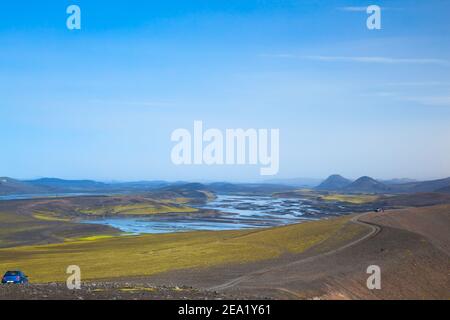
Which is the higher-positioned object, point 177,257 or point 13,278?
point 13,278

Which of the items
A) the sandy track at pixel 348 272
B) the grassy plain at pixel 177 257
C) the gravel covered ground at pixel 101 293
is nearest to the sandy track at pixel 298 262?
the sandy track at pixel 348 272

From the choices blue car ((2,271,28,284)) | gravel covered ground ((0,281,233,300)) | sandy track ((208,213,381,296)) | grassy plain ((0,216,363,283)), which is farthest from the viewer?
grassy plain ((0,216,363,283))

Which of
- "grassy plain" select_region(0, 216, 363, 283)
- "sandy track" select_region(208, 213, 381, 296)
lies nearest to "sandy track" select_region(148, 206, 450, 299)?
"sandy track" select_region(208, 213, 381, 296)

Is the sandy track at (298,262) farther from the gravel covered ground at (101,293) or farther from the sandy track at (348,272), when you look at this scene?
the gravel covered ground at (101,293)

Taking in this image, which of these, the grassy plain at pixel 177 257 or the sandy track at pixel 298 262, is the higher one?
the sandy track at pixel 298 262

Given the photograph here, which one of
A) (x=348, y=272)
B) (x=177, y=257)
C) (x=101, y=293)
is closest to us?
(x=101, y=293)

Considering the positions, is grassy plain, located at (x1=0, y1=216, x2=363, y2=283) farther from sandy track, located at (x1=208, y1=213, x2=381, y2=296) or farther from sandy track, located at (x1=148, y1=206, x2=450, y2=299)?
sandy track, located at (x1=208, y1=213, x2=381, y2=296)

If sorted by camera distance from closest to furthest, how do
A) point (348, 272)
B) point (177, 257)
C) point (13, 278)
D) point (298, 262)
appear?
point (13, 278) < point (348, 272) < point (298, 262) < point (177, 257)

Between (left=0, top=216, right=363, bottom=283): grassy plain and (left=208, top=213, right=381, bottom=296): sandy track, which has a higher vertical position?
(left=208, top=213, right=381, bottom=296): sandy track

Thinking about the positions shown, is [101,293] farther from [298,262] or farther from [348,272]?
[298,262]

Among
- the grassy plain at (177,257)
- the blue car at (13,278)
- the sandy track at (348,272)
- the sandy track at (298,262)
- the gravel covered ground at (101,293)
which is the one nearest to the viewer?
the gravel covered ground at (101,293)

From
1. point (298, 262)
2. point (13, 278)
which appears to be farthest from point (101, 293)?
point (298, 262)
